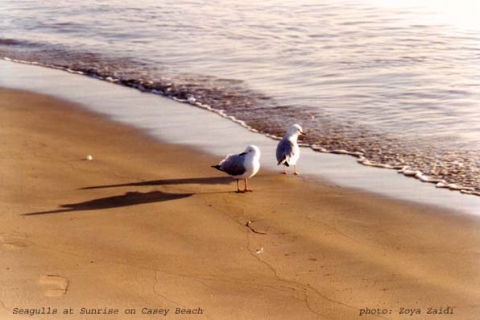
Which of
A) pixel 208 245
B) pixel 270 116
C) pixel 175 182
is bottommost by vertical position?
pixel 270 116

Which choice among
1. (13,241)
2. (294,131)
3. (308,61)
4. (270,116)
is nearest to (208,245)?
(13,241)

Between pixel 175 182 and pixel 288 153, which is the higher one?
pixel 288 153

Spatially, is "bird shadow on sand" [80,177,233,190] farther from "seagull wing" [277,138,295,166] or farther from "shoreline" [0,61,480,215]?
"shoreline" [0,61,480,215]

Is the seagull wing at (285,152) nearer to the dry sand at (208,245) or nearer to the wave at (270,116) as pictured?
the dry sand at (208,245)

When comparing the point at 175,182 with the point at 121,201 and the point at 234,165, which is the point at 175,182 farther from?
the point at 121,201

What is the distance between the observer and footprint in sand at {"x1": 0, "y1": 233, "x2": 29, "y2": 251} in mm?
6546

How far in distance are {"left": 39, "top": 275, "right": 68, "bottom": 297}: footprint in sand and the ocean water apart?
4.16 metres

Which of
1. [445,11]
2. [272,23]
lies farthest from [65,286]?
[445,11]

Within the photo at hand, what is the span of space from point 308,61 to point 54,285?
954 cm

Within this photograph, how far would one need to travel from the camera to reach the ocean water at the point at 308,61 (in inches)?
410

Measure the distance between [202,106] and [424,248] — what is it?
19.3 ft

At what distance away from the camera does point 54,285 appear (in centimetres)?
593

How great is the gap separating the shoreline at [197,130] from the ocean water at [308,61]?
10.2 inches

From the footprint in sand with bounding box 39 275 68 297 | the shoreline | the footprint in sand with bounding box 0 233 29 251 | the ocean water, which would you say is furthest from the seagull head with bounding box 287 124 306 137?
the footprint in sand with bounding box 39 275 68 297
